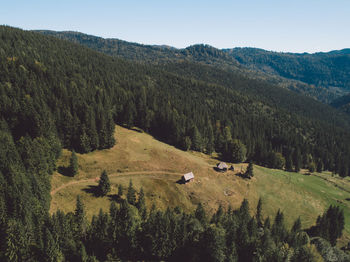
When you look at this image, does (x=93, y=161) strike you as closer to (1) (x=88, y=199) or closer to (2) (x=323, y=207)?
(1) (x=88, y=199)

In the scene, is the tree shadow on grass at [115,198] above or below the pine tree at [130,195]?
below

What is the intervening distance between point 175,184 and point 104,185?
27768 millimetres

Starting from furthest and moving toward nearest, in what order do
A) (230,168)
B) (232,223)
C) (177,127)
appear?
(177,127) → (230,168) → (232,223)

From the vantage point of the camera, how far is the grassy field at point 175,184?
67.1 metres

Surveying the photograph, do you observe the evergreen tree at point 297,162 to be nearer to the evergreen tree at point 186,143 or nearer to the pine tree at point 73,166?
the evergreen tree at point 186,143

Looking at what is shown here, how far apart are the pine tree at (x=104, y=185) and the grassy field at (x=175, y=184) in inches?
76.4

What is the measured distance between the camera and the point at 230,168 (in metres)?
101

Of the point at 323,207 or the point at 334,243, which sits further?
the point at 323,207

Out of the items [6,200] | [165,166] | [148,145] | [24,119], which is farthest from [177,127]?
[6,200]

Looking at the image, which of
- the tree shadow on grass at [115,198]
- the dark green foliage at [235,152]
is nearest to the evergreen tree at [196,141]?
the dark green foliage at [235,152]

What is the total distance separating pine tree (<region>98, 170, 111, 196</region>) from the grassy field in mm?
1940

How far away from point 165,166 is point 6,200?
56134 mm

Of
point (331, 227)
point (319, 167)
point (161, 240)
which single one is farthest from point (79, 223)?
point (319, 167)

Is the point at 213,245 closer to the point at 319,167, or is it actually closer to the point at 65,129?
the point at 65,129
